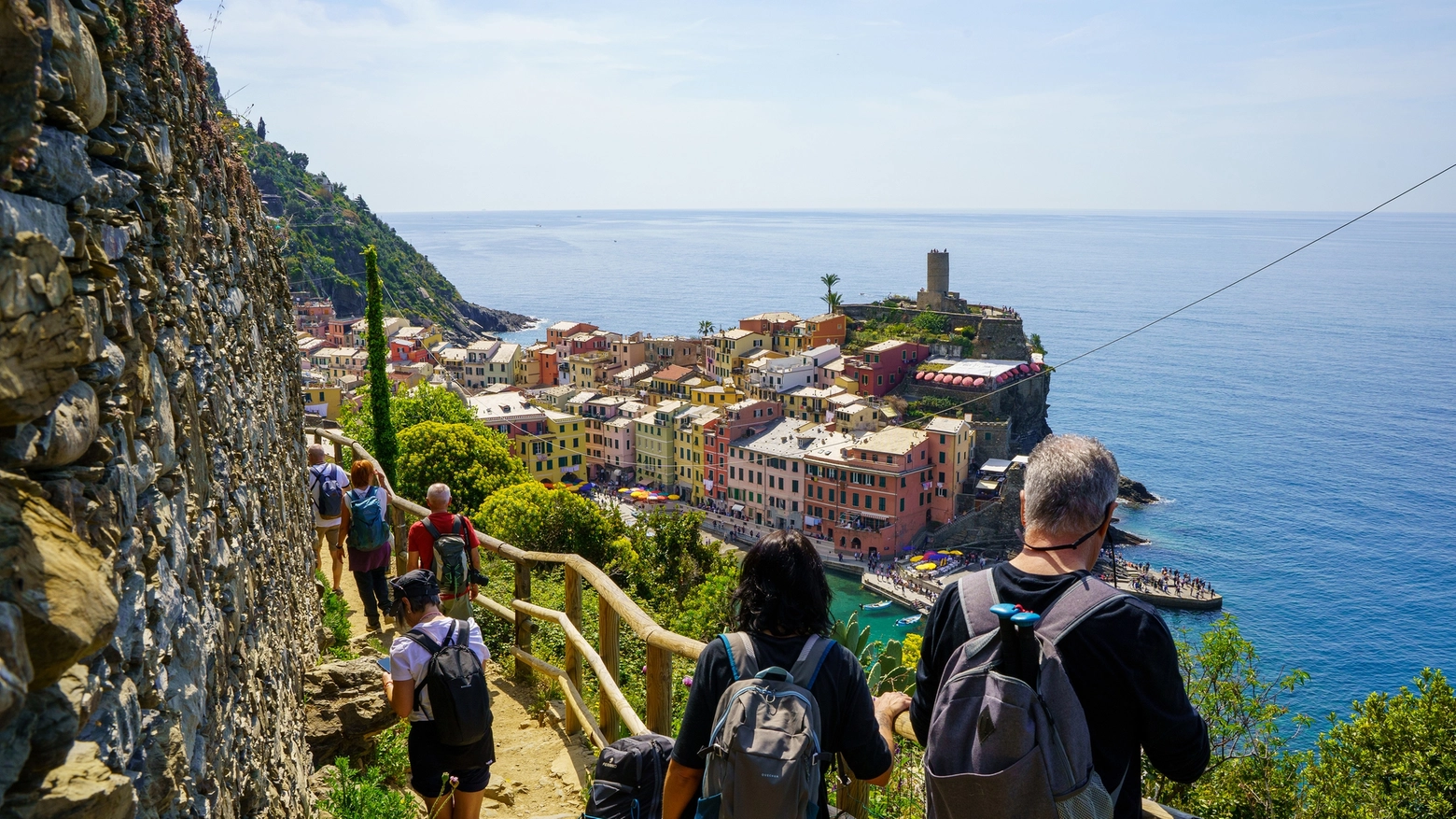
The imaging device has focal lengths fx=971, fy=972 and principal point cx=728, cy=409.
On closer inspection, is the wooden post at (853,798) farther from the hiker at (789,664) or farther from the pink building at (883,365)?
the pink building at (883,365)

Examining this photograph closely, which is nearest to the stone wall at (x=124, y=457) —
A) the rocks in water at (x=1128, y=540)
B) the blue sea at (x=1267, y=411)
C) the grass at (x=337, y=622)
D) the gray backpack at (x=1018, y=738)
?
the gray backpack at (x=1018, y=738)

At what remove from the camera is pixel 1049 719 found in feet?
5.91

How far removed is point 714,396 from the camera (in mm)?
60188

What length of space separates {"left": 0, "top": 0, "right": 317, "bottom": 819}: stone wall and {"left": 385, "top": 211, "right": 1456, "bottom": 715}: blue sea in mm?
35193

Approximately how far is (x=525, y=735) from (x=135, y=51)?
3716mm

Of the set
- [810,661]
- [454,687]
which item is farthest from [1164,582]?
[810,661]

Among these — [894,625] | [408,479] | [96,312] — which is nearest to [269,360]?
→ [96,312]

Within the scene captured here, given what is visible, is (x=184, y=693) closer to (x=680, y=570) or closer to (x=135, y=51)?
(x=135, y=51)

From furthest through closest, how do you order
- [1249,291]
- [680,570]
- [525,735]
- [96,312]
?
[1249,291] < [680,570] < [525,735] < [96,312]

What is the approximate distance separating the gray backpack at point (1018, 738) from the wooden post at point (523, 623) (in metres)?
3.77

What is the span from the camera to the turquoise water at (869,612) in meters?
37.2

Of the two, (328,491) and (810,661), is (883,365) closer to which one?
(328,491)

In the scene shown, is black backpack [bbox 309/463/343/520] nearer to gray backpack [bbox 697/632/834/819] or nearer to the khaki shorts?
the khaki shorts

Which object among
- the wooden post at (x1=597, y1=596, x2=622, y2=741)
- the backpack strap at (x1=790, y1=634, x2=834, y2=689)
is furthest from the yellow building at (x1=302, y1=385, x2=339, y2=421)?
the backpack strap at (x1=790, y1=634, x2=834, y2=689)
